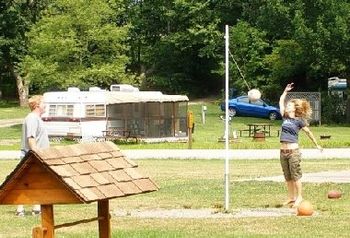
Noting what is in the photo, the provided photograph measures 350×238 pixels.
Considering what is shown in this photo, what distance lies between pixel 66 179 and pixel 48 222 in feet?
1.41

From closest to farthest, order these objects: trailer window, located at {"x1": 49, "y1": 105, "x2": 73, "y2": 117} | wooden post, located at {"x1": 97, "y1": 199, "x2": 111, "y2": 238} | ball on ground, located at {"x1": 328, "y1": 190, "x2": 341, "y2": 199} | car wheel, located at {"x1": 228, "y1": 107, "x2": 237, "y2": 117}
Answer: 1. wooden post, located at {"x1": 97, "y1": 199, "x2": 111, "y2": 238}
2. ball on ground, located at {"x1": 328, "y1": 190, "x2": 341, "y2": 199}
3. trailer window, located at {"x1": 49, "y1": 105, "x2": 73, "y2": 117}
4. car wheel, located at {"x1": 228, "y1": 107, "x2": 237, "y2": 117}

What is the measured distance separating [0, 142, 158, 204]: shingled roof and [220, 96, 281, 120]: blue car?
150ft

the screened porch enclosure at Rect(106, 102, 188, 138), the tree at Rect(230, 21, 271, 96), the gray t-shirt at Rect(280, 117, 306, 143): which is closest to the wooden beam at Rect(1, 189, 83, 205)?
the gray t-shirt at Rect(280, 117, 306, 143)

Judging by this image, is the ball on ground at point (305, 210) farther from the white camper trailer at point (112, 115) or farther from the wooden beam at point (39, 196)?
the white camper trailer at point (112, 115)

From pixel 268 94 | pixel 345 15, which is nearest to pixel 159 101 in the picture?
pixel 345 15

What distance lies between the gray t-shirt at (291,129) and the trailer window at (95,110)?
2573cm

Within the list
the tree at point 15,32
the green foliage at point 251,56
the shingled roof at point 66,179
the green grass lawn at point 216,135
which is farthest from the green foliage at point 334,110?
the shingled roof at point 66,179

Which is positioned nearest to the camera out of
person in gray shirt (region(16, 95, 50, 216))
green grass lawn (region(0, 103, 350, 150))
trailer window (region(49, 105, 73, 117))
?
person in gray shirt (region(16, 95, 50, 216))

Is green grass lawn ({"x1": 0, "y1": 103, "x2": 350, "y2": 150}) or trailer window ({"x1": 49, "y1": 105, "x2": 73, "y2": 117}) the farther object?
trailer window ({"x1": 49, "y1": 105, "x2": 73, "y2": 117})

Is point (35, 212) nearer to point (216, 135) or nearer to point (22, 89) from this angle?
point (216, 135)

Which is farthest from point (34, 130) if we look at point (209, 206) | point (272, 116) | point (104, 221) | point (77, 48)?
point (272, 116)

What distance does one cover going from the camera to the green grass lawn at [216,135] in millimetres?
33438

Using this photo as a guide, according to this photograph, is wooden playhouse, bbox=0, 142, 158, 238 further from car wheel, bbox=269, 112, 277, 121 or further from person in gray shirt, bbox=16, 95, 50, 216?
car wheel, bbox=269, 112, 277, 121

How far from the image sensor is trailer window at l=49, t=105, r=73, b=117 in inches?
Answer: 1540
